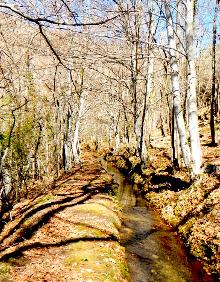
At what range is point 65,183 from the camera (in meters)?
20.2

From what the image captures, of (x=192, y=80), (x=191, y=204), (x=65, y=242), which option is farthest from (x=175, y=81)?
(x=65, y=242)

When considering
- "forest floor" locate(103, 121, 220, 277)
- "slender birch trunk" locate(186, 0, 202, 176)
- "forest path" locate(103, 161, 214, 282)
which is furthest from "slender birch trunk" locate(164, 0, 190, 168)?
"forest path" locate(103, 161, 214, 282)

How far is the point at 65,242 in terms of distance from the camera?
33.6 ft

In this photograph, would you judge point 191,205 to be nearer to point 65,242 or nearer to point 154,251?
point 154,251

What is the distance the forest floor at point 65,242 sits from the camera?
8.22m

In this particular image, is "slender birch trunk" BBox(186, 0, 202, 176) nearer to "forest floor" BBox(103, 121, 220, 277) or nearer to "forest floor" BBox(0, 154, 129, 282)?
"forest floor" BBox(103, 121, 220, 277)

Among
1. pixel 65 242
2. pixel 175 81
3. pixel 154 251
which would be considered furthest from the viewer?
pixel 175 81

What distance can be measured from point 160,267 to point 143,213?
540 centimetres

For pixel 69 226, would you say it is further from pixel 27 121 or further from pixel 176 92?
pixel 27 121

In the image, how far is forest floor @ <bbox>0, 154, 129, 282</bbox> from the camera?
8.22 meters

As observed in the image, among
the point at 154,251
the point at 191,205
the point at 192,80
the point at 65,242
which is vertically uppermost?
the point at 192,80

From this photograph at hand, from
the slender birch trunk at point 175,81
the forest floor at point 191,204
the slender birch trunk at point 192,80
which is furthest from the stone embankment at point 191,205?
the slender birch trunk at point 175,81

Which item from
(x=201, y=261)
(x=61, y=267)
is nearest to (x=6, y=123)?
(x=61, y=267)

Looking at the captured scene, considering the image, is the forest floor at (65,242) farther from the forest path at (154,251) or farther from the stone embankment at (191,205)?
the stone embankment at (191,205)
